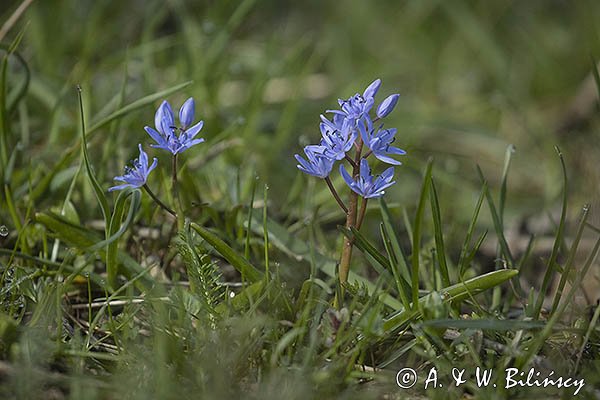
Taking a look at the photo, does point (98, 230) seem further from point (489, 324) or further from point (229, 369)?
point (489, 324)

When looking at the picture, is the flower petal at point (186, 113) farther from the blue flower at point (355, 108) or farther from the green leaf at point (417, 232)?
the green leaf at point (417, 232)

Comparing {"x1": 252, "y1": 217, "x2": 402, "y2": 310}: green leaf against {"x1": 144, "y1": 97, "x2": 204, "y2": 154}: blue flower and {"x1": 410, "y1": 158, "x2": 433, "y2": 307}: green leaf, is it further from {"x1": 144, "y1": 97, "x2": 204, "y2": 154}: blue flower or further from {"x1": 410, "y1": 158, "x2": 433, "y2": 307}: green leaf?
{"x1": 144, "y1": 97, "x2": 204, "y2": 154}: blue flower

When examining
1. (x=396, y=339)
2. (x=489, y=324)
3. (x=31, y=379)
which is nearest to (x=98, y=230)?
(x=31, y=379)

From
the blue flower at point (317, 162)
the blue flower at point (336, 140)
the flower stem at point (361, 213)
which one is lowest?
the flower stem at point (361, 213)

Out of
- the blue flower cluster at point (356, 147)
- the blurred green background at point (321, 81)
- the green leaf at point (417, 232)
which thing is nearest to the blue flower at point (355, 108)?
the blue flower cluster at point (356, 147)

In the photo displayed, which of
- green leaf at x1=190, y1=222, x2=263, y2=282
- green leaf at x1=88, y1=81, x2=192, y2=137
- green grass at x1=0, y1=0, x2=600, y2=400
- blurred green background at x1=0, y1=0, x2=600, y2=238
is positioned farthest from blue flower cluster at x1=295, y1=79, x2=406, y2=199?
blurred green background at x1=0, y1=0, x2=600, y2=238

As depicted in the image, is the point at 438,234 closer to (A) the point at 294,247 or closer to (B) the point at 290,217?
(A) the point at 294,247

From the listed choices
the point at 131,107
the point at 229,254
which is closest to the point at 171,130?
the point at 229,254
